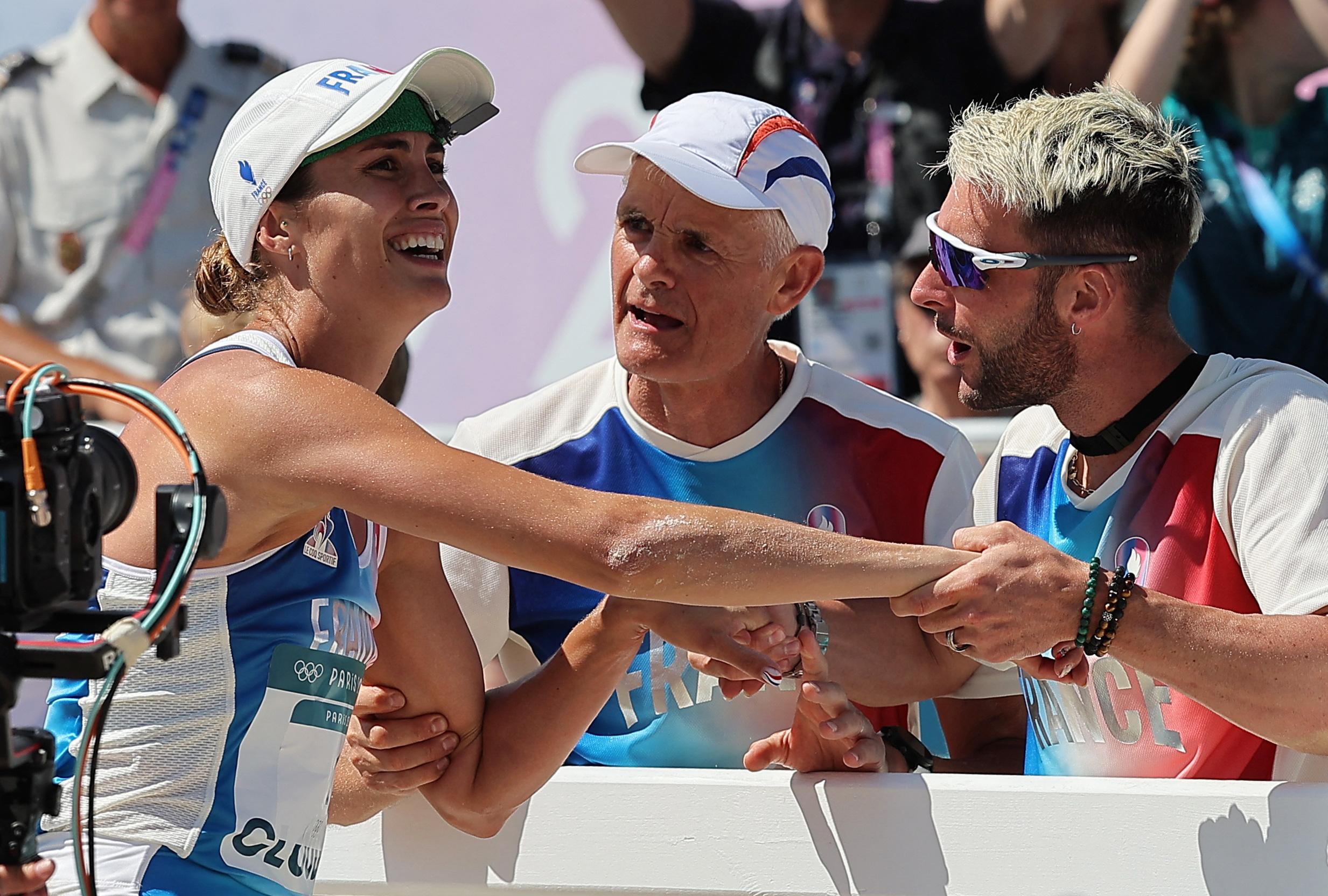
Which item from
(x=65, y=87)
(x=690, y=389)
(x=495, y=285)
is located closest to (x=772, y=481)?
(x=690, y=389)

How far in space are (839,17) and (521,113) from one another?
5.12 feet

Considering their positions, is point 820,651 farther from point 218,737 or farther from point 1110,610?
point 218,737

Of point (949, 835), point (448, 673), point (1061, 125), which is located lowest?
point (949, 835)

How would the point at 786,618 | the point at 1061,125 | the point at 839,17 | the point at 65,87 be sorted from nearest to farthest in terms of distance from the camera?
the point at 786,618 < the point at 1061,125 < the point at 839,17 < the point at 65,87

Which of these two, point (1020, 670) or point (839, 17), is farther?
point (839, 17)

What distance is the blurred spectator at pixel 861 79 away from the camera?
169 inches

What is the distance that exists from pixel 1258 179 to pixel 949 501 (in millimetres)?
1985

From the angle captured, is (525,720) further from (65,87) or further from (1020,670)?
(65,87)

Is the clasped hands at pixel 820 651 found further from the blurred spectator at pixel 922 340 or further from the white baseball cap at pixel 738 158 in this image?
the blurred spectator at pixel 922 340

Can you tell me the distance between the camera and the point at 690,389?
283cm

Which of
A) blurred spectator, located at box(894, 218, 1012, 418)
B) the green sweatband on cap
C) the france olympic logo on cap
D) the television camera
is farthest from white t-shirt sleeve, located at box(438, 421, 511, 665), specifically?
blurred spectator, located at box(894, 218, 1012, 418)

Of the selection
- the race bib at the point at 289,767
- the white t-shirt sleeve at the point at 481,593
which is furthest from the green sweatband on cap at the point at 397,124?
the race bib at the point at 289,767

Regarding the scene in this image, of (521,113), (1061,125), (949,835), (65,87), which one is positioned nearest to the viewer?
(949,835)

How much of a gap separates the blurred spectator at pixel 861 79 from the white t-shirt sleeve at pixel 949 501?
157 cm
